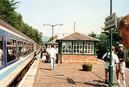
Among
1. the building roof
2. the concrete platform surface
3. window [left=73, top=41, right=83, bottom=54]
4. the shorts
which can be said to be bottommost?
the concrete platform surface

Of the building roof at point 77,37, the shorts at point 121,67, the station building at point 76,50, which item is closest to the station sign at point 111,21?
the shorts at point 121,67

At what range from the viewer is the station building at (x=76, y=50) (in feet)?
Answer: 53.1

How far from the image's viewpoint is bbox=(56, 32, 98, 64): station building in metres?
16.2

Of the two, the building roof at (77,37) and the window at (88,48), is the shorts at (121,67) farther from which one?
the building roof at (77,37)

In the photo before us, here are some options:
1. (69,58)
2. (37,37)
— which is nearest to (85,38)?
(69,58)

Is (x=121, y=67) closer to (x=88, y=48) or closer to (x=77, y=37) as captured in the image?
(x=88, y=48)

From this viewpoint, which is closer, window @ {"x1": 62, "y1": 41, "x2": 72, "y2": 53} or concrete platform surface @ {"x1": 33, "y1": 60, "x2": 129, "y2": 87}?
concrete platform surface @ {"x1": 33, "y1": 60, "x2": 129, "y2": 87}

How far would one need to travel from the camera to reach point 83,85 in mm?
7340

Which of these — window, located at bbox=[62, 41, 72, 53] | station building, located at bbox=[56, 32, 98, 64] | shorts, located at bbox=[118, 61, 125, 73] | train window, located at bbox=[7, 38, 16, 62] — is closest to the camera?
train window, located at bbox=[7, 38, 16, 62]

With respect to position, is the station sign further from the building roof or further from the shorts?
the building roof

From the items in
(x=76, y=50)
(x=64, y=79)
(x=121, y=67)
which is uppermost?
(x=76, y=50)

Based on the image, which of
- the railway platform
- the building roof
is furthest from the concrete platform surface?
the building roof

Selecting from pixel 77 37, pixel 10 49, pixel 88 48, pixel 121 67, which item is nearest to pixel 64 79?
pixel 121 67

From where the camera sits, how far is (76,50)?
53.5 feet
